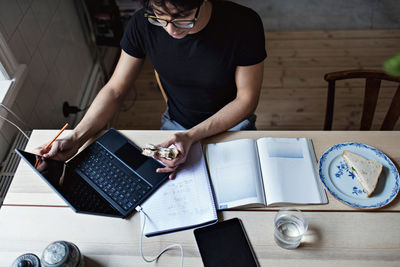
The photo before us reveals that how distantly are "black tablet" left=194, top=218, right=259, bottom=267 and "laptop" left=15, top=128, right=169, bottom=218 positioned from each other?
0.71ft

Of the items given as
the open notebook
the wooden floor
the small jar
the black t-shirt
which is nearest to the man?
the black t-shirt

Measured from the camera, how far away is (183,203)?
987 millimetres

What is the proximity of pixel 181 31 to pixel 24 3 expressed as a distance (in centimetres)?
85

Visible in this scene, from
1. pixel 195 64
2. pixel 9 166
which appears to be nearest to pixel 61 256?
pixel 9 166

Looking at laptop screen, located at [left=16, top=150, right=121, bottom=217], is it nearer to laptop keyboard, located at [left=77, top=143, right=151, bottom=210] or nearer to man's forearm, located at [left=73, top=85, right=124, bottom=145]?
laptop keyboard, located at [left=77, top=143, right=151, bottom=210]

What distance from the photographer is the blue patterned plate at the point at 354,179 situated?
3.14ft

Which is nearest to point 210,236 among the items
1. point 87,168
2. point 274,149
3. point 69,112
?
point 274,149

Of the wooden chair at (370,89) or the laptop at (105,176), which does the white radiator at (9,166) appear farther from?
the wooden chair at (370,89)

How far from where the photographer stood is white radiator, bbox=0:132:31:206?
126 cm

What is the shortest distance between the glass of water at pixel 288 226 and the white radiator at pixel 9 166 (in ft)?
3.27

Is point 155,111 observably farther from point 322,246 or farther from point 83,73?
point 322,246

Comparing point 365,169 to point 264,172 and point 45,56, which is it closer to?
point 264,172

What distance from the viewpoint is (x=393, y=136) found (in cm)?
110

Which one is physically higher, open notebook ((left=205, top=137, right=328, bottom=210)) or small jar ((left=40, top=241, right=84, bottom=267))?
open notebook ((left=205, top=137, right=328, bottom=210))
